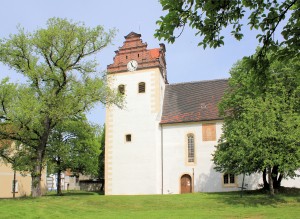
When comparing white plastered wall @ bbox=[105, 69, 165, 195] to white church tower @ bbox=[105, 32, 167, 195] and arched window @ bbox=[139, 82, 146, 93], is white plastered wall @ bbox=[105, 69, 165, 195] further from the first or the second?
arched window @ bbox=[139, 82, 146, 93]

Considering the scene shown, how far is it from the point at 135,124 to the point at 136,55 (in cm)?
712

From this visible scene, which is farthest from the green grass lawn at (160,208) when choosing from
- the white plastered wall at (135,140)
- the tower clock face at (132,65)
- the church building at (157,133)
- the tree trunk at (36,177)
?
the tower clock face at (132,65)

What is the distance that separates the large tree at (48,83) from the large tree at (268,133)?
921cm

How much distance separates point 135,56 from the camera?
1549 inches

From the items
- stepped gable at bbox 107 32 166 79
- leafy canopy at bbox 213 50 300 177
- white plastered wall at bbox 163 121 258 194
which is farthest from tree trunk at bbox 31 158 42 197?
stepped gable at bbox 107 32 166 79

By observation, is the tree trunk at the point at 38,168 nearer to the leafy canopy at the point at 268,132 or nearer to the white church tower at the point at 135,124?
the white church tower at the point at 135,124

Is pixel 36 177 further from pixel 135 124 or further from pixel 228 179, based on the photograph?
pixel 228 179

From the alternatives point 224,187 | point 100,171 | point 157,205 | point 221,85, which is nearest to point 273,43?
point 157,205

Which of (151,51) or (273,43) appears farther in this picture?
(151,51)

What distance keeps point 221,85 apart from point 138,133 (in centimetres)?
998

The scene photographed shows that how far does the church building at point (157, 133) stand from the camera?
3584 centimetres

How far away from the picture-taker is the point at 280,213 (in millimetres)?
18250

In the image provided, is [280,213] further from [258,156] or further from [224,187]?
[224,187]

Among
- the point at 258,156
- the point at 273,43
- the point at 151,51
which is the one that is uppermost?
the point at 151,51
